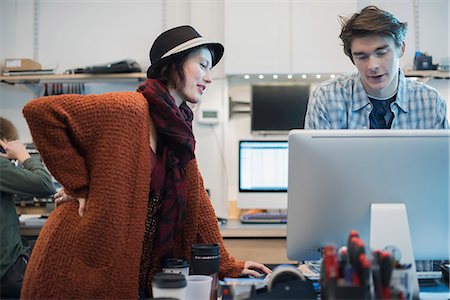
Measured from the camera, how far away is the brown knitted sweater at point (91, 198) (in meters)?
1.31

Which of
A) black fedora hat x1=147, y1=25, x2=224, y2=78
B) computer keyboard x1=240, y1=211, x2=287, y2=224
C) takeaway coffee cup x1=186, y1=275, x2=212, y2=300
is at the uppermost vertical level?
black fedora hat x1=147, y1=25, x2=224, y2=78

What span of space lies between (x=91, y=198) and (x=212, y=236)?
465 mm

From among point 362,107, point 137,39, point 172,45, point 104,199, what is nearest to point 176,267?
point 104,199

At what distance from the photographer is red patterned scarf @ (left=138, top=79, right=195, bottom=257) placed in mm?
1527

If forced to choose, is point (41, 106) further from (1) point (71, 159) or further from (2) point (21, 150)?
(2) point (21, 150)

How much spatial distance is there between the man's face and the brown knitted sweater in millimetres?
871

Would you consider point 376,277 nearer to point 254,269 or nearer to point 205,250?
point 205,250

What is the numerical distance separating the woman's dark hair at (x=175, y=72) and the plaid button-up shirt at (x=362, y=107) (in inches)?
21.2

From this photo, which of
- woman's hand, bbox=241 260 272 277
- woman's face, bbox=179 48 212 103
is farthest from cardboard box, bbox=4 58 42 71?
woman's hand, bbox=241 260 272 277

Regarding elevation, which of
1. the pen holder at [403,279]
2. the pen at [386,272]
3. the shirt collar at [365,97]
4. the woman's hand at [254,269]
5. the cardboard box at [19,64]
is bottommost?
the woman's hand at [254,269]

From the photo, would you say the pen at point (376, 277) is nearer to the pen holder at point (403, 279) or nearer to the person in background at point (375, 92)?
the pen holder at point (403, 279)

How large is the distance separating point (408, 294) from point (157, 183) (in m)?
0.81

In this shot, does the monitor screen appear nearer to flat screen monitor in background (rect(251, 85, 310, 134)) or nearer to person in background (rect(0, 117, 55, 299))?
person in background (rect(0, 117, 55, 299))

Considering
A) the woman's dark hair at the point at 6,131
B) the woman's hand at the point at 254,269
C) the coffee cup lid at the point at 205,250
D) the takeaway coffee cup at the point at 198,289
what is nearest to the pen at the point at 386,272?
the takeaway coffee cup at the point at 198,289
